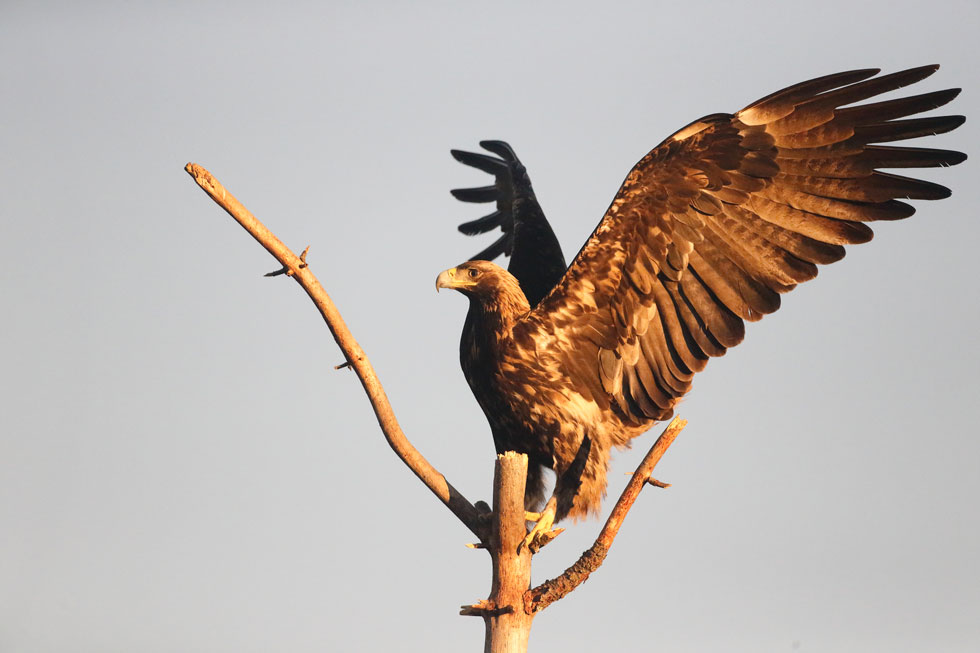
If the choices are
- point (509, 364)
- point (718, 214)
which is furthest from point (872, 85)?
point (509, 364)

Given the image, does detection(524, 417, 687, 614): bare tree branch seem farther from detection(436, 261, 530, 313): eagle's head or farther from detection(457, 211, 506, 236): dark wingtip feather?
detection(457, 211, 506, 236): dark wingtip feather

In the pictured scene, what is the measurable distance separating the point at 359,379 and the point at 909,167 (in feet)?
12.2

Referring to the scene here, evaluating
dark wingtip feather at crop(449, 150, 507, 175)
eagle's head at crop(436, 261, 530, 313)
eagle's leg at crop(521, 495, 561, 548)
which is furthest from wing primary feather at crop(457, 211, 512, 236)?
eagle's leg at crop(521, 495, 561, 548)

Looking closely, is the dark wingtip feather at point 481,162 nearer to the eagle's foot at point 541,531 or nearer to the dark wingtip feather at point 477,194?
the dark wingtip feather at point 477,194

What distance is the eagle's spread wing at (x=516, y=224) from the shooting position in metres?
8.36

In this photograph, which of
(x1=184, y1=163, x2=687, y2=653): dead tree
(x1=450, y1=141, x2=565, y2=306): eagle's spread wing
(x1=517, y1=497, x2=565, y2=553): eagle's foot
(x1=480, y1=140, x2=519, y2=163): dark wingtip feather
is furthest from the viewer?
(x1=480, y1=140, x2=519, y2=163): dark wingtip feather

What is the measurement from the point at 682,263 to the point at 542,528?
6.33ft

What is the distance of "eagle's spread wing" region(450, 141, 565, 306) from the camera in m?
Answer: 8.36

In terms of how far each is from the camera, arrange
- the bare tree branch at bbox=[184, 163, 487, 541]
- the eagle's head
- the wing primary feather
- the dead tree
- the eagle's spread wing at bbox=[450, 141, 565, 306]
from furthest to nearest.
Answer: the wing primary feather
the eagle's spread wing at bbox=[450, 141, 565, 306]
the eagle's head
the dead tree
the bare tree branch at bbox=[184, 163, 487, 541]

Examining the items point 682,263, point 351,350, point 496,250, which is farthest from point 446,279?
point 496,250

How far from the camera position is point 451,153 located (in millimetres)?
10445

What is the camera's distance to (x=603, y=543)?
5820 mm

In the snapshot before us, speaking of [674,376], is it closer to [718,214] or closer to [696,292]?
[696,292]

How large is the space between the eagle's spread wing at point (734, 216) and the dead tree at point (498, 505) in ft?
3.09
